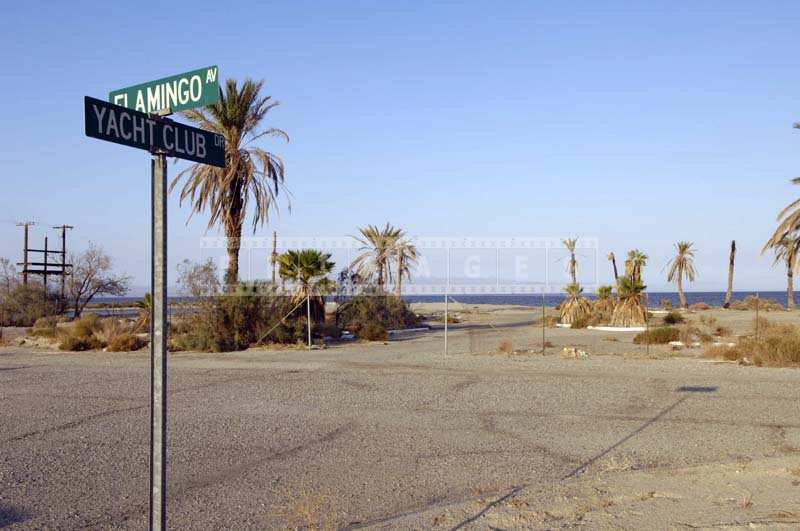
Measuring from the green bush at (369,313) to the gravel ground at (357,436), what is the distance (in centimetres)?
1596

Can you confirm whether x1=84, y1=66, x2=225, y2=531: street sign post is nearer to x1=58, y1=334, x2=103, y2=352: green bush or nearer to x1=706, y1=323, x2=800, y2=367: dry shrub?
x1=706, y1=323, x2=800, y2=367: dry shrub

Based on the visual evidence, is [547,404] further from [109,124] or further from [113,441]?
[109,124]

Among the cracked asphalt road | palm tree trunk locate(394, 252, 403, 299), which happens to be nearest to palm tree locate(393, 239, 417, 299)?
palm tree trunk locate(394, 252, 403, 299)

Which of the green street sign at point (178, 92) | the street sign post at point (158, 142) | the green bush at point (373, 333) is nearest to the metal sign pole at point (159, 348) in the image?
the street sign post at point (158, 142)

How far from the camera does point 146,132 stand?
4.40 metres

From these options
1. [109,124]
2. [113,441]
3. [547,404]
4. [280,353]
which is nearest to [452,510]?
[109,124]

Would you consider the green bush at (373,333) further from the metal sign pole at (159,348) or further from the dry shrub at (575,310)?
the metal sign pole at (159,348)

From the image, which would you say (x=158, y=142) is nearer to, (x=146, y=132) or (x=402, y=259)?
(x=146, y=132)

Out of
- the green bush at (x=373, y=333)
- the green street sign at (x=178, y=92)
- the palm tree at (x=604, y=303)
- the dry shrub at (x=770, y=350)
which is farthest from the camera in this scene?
the palm tree at (x=604, y=303)

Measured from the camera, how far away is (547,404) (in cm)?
1316

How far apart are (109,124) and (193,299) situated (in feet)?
79.8

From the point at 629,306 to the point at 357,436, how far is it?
33.4 meters

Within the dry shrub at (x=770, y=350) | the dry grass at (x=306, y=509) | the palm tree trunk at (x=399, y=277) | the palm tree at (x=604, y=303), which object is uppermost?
the palm tree trunk at (x=399, y=277)

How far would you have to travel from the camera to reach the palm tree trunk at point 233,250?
28.9 meters
